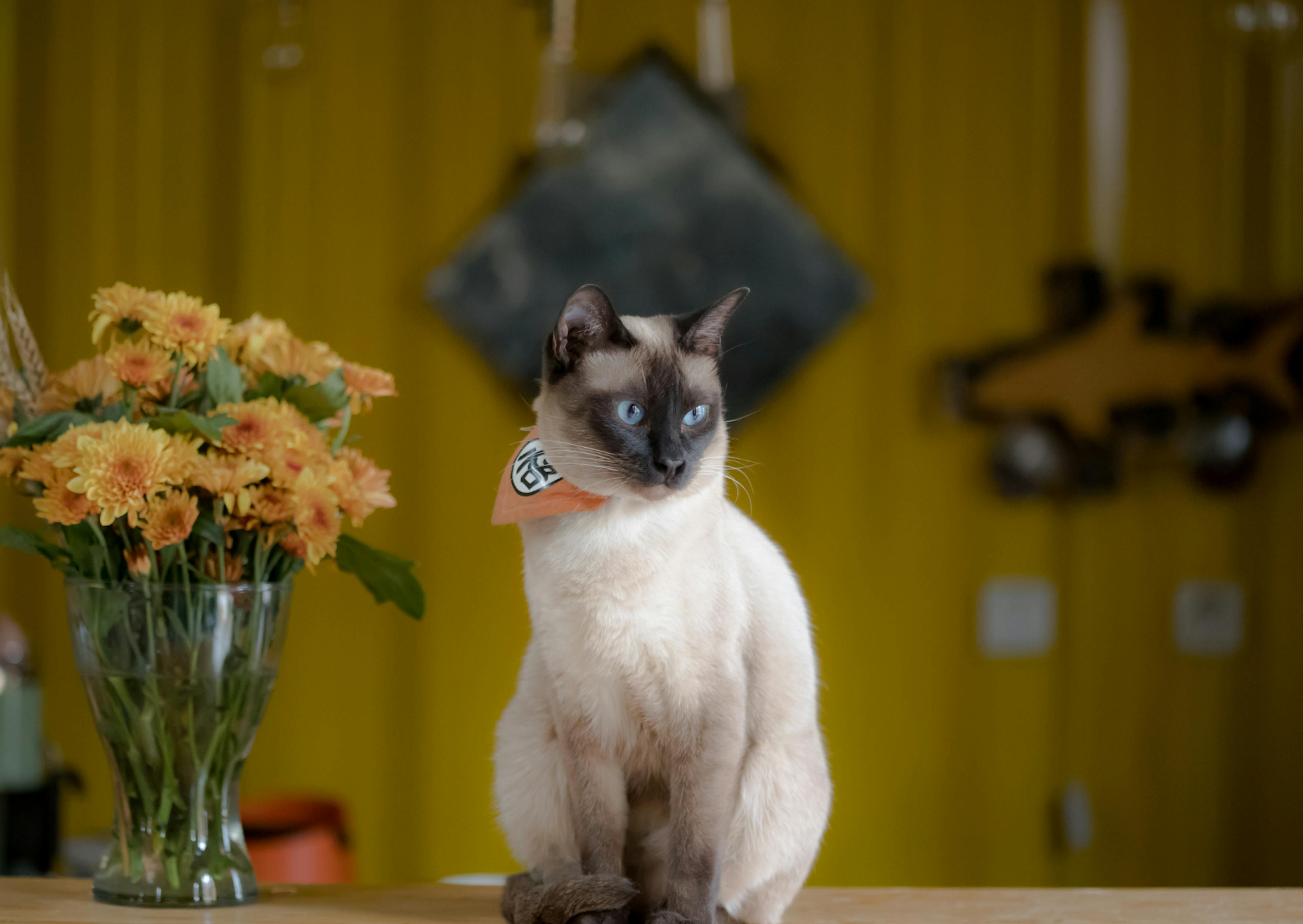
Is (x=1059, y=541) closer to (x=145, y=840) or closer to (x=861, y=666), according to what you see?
(x=861, y=666)

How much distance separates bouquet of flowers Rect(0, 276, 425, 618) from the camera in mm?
717

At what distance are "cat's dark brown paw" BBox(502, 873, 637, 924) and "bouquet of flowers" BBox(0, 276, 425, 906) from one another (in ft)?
0.81

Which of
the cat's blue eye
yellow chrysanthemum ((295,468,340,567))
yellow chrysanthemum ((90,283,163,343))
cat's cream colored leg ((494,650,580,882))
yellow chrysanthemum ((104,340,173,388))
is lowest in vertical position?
cat's cream colored leg ((494,650,580,882))

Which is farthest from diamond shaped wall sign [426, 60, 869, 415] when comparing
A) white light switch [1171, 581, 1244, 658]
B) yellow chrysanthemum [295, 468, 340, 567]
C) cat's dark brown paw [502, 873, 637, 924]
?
cat's dark brown paw [502, 873, 637, 924]

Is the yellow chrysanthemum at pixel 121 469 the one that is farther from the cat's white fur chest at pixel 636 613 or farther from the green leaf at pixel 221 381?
the cat's white fur chest at pixel 636 613

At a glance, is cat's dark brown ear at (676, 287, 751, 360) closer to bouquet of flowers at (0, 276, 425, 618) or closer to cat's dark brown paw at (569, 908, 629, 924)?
bouquet of flowers at (0, 276, 425, 618)

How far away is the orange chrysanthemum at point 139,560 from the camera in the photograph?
0.74 meters

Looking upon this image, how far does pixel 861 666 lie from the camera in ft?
6.38

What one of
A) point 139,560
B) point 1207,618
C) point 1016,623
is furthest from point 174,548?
point 1207,618

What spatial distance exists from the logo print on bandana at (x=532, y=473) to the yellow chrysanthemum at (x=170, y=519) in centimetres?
22

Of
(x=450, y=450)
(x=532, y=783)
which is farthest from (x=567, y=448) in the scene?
(x=450, y=450)

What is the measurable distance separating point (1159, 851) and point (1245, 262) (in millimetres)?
1073

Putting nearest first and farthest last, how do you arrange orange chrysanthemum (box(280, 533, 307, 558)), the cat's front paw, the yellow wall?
the cat's front paw
orange chrysanthemum (box(280, 533, 307, 558))
the yellow wall

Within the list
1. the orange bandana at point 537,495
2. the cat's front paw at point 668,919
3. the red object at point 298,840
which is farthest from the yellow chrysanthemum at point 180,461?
the red object at point 298,840
